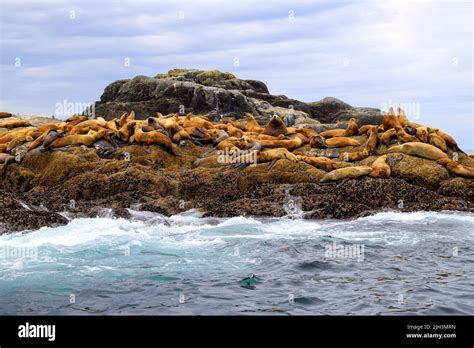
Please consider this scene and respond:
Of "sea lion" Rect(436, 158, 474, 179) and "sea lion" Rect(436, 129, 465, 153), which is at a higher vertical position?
"sea lion" Rect(436, 129, 465, 153)

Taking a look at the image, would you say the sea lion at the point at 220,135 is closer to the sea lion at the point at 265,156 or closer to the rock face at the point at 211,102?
the sea lion at the point at 265,156

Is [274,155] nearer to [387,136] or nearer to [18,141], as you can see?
[387,136]

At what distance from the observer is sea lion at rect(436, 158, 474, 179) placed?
1905cm

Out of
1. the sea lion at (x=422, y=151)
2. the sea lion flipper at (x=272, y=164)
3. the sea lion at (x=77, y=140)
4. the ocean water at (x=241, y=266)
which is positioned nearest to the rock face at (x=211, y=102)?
the sea lion at (x=77, y=140)

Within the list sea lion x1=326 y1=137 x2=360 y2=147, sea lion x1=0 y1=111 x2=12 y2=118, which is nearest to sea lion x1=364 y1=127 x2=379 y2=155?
sea lion x1=326 y1=137 x2=360 y2=147

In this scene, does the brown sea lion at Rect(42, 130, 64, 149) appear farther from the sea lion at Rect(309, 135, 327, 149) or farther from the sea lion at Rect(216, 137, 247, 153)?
the sea lion at Rect(309, 135, 327, 149)

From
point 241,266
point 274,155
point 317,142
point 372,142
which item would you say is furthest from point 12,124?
A: point 241,266

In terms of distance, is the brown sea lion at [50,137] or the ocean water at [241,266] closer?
the ocean water at [241,266]

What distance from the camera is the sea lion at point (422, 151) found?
65.2 feet

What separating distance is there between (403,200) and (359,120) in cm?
2035

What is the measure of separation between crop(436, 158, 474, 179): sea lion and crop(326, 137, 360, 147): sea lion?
11.3 ft

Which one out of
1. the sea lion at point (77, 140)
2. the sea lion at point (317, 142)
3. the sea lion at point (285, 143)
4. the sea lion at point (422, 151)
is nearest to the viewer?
the sea lion at point (422, 151)

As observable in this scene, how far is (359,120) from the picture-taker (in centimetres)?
3772

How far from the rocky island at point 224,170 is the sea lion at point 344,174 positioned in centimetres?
3
